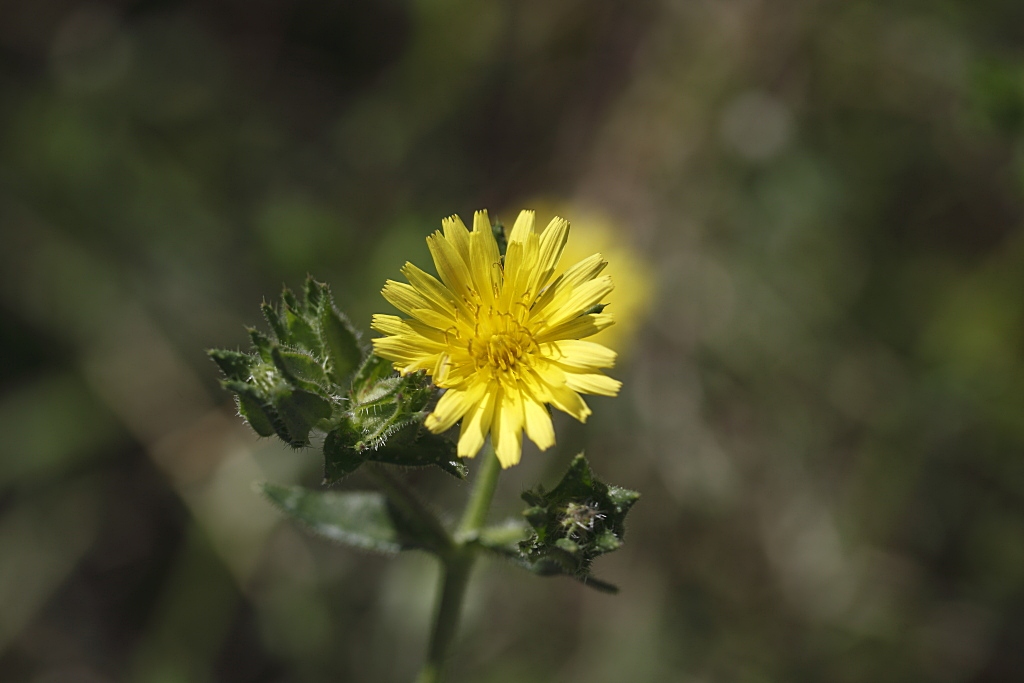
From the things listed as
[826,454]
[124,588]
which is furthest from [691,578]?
[124,588]

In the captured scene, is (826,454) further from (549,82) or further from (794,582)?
(549,82)

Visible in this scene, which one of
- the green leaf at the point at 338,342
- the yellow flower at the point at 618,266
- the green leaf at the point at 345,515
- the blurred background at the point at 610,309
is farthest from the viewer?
the blurred background at the point at 610,309

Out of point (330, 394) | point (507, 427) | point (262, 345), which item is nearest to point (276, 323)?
point (262, 345)

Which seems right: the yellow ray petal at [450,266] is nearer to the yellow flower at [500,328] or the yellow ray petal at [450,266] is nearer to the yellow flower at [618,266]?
the yellow flower at [500,328]

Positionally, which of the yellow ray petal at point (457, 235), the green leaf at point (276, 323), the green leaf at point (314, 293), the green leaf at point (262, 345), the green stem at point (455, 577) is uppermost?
the yellow ray petal at point (457, 235)

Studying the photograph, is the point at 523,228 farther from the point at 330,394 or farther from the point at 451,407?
the point at 330,394

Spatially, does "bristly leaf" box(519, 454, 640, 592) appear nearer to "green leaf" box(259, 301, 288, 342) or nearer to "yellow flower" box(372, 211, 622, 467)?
"yellow flower" box(372, 211, 622, 467)

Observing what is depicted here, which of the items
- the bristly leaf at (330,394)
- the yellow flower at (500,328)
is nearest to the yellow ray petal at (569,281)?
the yellow flower at (500,328)
